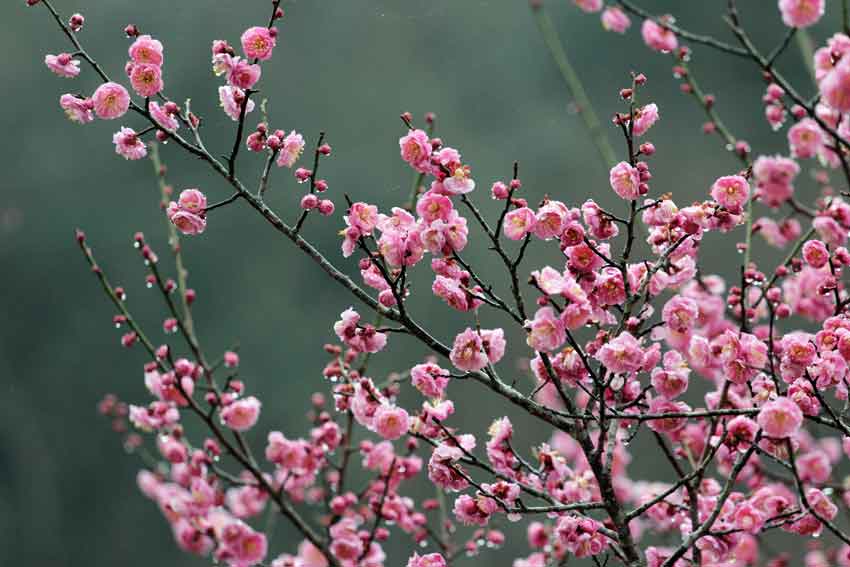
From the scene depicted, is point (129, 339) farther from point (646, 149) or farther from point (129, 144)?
point (646, 149)

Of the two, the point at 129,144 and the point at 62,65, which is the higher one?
the point at 62,65

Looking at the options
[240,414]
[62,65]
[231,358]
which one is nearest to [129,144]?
[62,65]

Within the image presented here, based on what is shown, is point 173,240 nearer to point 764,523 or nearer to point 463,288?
point 463,288

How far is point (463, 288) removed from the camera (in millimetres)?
1592

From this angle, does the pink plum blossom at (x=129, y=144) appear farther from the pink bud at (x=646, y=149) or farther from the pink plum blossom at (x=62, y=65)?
the pink bud at (x=646, y=149)

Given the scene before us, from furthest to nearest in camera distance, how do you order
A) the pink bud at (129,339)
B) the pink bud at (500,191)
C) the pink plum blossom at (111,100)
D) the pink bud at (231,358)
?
the pink bud at (231,358)
the pink bud at (129,339)
the pink plum blossom at (111,100)
the pink bud at (500,191)

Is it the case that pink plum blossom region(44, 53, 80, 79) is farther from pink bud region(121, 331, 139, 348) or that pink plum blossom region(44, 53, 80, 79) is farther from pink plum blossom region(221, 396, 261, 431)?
pink plum blossom region(221, 396, 261, 431)


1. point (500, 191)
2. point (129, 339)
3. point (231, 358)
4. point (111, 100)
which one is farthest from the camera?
point (231, 358)

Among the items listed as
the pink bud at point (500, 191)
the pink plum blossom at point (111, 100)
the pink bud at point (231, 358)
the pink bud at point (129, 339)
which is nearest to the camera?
the pink bud at point (500, 191)

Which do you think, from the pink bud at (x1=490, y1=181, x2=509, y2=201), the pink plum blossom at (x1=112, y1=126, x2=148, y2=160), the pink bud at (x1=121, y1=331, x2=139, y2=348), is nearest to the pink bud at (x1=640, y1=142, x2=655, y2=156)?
the pink bud at (x1=490, y1=181, x2=509, y2=201)

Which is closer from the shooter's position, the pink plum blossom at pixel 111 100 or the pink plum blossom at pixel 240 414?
the pink plum blossom at pixel 111 100

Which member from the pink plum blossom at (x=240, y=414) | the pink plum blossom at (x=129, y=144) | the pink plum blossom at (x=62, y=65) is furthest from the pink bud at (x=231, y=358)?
the pink plum blossom at (x=62, y=65)

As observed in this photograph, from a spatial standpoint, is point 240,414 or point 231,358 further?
point 231,358

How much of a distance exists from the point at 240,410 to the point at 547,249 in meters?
1.62
